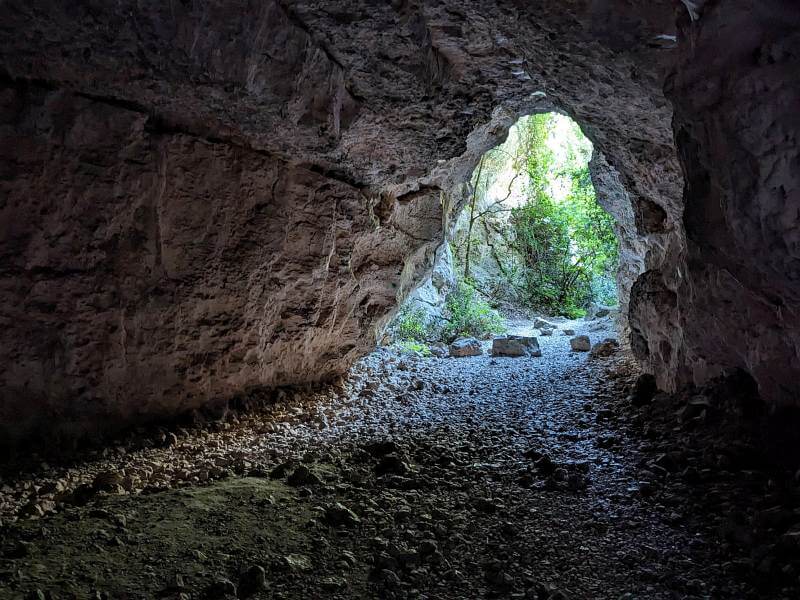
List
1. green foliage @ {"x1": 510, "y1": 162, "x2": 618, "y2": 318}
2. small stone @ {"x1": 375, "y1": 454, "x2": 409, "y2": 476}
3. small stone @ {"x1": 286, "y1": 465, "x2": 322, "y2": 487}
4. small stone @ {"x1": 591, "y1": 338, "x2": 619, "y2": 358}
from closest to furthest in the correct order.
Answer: small stone @ {"x1": 286, "y1": 465, "x2": 322, "y2": 487}
small stone @ {"x1": 375, "y1": 454, "x2": 409, "y2": 476}
small stone @ {"x1": 591, "y1": 338, "x2": 619, "y2": 358}
green foliage @ {"x1": 510, "y1": 162, "x2": 618, "y2": 318}

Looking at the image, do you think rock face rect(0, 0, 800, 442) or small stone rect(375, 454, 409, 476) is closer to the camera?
Answer: rock face rect(0, 0, 800, 442)

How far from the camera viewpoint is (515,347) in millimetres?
8516

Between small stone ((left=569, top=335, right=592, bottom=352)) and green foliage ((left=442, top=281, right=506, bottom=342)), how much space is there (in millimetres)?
2344

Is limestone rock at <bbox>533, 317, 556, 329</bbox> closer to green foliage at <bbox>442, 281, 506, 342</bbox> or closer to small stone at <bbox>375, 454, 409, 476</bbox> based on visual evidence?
green foliage at <bbox>442, 281, 506, 342</bbox>

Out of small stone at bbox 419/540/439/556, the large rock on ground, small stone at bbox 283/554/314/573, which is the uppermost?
the large rock on ground

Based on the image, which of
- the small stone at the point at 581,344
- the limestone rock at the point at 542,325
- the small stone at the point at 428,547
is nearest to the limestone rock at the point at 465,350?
the small stone at the point at 581,344

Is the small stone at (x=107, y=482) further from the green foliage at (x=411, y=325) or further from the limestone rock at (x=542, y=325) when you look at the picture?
the limestone rock at (x=542, y=325)

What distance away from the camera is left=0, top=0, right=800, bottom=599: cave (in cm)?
245

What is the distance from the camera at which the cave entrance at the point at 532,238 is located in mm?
12367

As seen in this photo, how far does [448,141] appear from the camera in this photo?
5242 mm

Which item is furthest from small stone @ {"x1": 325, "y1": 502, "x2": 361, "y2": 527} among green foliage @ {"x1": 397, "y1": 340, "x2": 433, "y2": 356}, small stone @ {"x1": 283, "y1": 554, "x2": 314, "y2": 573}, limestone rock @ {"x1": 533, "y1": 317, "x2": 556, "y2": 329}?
limestone rock @ {"x1": 533, "y1": 317, "x2": 556, "y2": 329}

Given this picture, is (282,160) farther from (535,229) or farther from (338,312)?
(535,229)

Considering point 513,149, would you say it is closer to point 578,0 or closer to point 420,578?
point 578,0

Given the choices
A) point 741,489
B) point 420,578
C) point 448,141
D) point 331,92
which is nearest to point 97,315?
point 331,92
